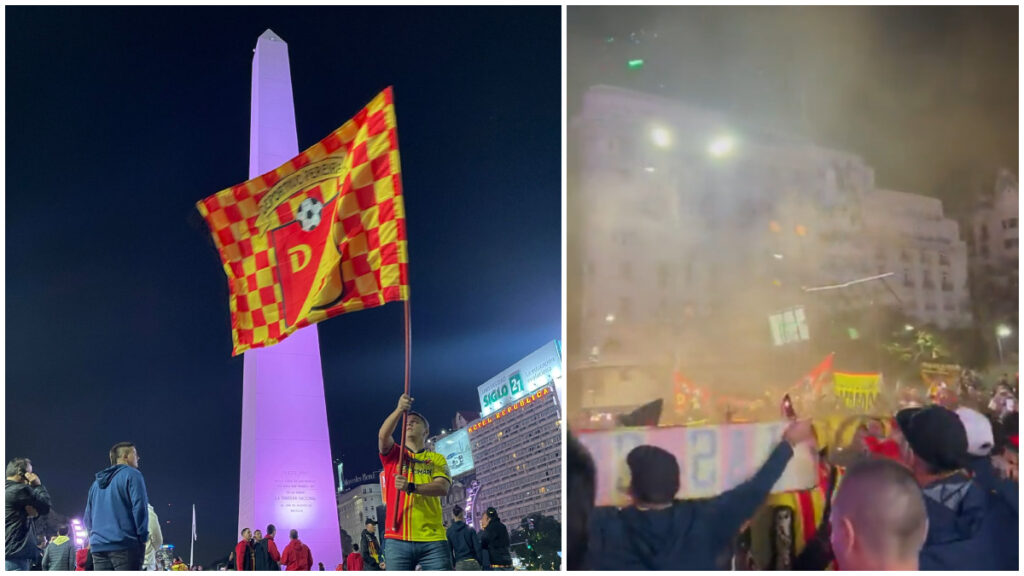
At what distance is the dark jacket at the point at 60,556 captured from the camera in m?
4.65

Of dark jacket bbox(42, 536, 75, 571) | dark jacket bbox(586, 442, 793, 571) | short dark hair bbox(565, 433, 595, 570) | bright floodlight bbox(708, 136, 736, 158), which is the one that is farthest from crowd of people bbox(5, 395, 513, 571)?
bright floodlight bbox(708, 136, 736, 158)

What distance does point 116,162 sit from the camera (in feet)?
19.1

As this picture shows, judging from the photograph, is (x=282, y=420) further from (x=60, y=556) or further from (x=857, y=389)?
(x=857, y=389)

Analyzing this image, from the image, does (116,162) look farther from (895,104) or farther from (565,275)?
(895,104)

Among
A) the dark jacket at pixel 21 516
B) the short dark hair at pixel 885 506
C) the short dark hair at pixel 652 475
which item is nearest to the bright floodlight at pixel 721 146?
the short dark hair at pixel 652 475

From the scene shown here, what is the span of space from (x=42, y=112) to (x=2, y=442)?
1.75 meters

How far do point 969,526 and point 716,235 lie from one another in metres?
1.70

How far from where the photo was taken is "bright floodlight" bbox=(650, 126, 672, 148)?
4652 millimetres

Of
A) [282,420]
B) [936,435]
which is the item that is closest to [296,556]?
[282,420]

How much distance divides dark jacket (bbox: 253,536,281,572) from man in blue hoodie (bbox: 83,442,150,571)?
1.24m

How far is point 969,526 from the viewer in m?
4.55

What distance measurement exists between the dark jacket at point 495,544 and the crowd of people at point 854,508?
0.53m

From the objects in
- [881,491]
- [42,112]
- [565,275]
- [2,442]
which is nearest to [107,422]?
[2,442]

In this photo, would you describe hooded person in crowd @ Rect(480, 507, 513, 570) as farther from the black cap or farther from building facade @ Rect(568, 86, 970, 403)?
the black cap
